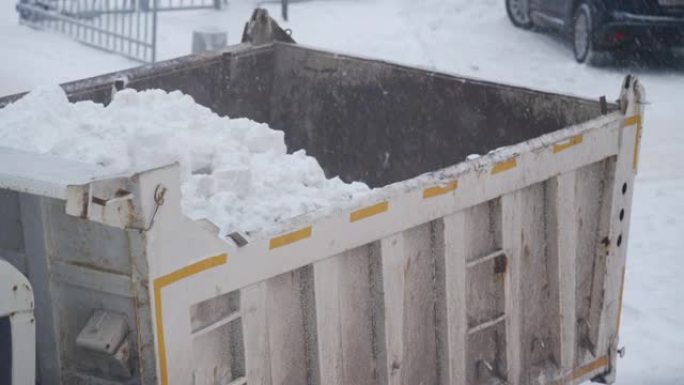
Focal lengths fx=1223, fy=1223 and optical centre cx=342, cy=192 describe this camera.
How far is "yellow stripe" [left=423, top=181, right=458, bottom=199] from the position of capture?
13.5 feet

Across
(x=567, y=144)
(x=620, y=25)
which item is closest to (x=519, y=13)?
(x=620, y=25)

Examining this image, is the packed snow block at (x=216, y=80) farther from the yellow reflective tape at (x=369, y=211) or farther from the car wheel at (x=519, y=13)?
the car wheel at (x=519, y=13)

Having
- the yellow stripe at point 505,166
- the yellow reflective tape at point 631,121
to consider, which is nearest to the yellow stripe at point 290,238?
the yellow stripe at point 505,166

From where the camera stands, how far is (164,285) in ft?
10.7

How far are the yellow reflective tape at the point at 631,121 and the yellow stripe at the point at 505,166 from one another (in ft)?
2.51

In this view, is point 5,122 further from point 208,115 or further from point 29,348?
point 29,348

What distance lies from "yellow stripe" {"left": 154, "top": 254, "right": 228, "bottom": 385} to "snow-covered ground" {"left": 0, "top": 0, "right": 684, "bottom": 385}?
340 centimetres

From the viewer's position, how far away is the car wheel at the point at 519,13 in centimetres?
1488

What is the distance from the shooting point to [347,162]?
6.19m

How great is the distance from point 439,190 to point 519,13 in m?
11.3

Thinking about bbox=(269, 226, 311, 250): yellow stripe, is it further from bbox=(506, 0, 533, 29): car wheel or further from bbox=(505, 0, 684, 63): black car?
bbox=(506, 0, 533, 29): car wheel

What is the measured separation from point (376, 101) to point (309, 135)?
45 centimetres

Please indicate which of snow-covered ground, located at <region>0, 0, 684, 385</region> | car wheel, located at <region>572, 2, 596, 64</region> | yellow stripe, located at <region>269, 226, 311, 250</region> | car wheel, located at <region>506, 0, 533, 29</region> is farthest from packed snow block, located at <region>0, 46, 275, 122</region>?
car wheel, located at <region>506, 0, 533, 29</region>

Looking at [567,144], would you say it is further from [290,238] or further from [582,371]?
[290,238]
